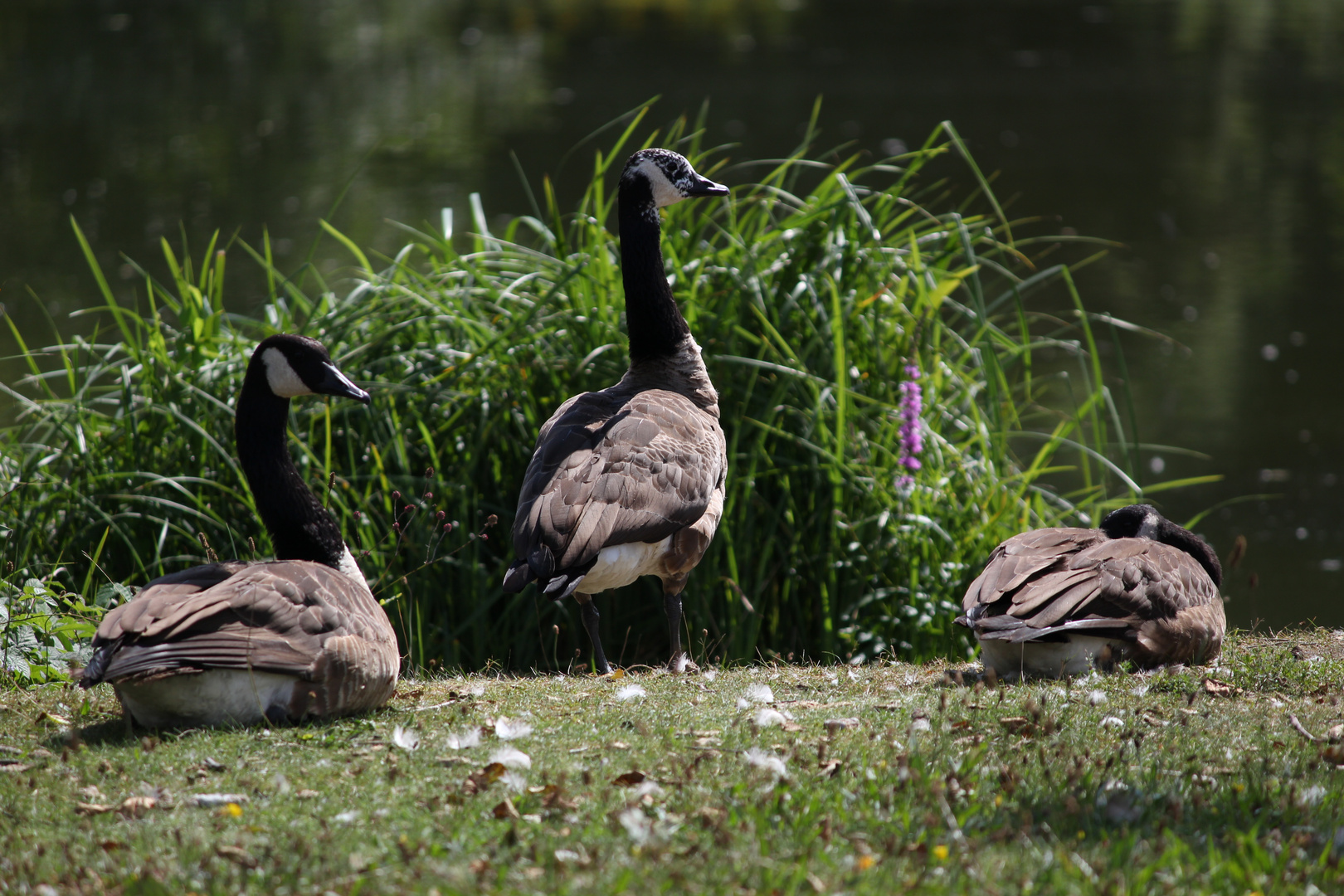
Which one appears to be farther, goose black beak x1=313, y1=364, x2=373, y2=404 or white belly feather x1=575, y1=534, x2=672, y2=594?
white belly feather x1=575, y1=534, x2=672, y2=594

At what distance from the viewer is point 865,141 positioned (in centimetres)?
2219

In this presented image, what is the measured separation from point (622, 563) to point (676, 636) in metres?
0.73

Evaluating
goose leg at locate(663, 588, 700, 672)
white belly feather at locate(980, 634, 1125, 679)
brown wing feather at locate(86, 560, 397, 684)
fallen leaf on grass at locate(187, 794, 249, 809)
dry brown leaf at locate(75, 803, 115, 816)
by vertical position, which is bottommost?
goose leg at locate(663, 588, 700, 672)

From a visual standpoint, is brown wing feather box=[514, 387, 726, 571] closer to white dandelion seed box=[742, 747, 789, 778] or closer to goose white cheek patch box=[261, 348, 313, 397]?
goose white cheek patch box=[261, 348, 313, 397]

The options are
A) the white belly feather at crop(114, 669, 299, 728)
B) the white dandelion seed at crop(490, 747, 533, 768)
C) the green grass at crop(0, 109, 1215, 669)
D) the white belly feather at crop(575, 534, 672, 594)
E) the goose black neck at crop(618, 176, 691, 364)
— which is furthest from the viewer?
the green grass at crop(0, 109, 1215, 669)

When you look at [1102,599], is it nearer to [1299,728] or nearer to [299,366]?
[1299,728]

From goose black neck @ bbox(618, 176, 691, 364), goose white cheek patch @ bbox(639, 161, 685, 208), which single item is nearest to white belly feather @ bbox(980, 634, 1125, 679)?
goose black neck @ bbox(618, 176, 691, 364)

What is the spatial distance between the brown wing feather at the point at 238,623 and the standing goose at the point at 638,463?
0.79 metres

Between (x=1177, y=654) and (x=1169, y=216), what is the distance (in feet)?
52.5

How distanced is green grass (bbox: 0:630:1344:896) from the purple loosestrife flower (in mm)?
2506

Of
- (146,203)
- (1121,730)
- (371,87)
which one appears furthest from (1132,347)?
(371,87)

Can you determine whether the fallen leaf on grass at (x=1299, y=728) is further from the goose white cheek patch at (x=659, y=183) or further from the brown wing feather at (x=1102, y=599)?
the goose white cheek patch at (x=659, y=183)

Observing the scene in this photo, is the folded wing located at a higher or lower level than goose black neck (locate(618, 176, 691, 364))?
lower

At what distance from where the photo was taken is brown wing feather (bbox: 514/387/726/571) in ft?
18.6
